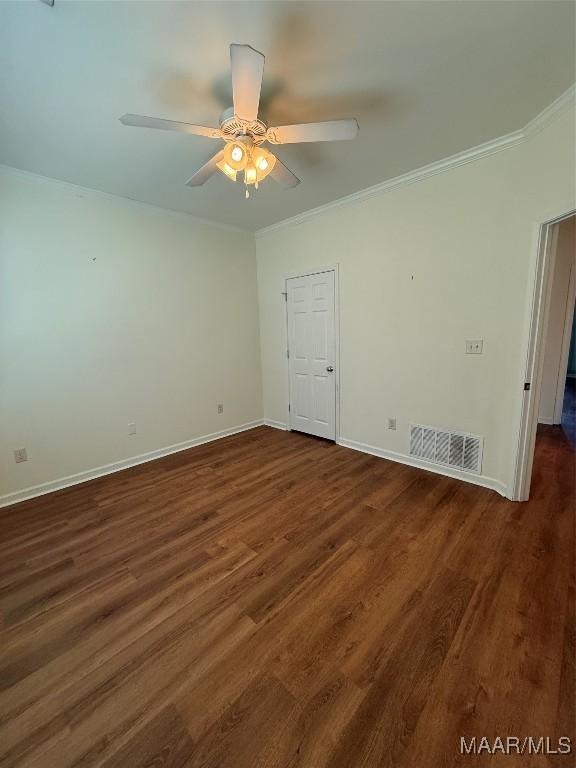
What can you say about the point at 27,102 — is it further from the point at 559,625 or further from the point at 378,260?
the point at 559,625

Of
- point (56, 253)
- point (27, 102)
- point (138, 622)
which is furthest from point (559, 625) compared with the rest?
point (56, 253)

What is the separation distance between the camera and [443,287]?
8.49 feet

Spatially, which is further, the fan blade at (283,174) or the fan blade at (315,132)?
the fan blade at (283,174)

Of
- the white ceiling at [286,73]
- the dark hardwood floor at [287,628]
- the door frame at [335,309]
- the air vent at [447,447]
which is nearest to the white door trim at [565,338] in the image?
the dark hardwood floor at [287,628]

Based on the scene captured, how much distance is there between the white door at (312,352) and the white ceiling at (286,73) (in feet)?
4.37

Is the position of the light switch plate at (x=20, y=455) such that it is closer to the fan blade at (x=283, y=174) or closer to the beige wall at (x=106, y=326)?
the beige wall at (x=106, y=326)

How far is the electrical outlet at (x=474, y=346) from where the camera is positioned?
2.46m

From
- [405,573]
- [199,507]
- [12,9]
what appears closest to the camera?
[12,9]

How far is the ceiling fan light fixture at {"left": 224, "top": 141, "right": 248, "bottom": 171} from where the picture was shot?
1.64 metres

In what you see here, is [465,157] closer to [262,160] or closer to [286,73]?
[286,73]

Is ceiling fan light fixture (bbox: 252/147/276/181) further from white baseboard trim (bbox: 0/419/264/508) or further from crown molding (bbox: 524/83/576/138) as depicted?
white baseboard trim (bbox: 0/419/264/508)

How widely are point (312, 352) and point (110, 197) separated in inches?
102

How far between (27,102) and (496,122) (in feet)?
9.55

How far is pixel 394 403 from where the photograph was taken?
304 cm
